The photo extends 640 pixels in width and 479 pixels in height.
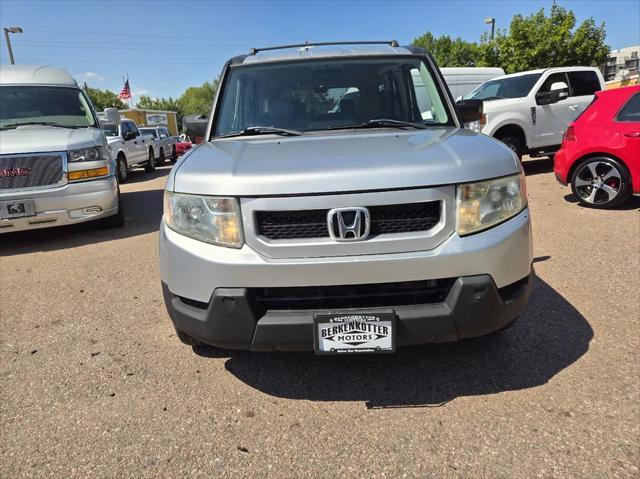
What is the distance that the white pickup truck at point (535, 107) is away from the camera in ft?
30.5

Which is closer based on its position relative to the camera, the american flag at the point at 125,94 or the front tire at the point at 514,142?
the front tire at the point at 514,142

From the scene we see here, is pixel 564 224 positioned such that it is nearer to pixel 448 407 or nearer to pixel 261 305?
pixel 448 407

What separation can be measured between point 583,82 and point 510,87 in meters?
1.69

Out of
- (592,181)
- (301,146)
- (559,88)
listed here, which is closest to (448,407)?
(301,146)

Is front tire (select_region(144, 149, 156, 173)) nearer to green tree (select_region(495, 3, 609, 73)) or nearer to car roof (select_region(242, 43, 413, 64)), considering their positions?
car roof (select_region(242, 43, 413, 64))

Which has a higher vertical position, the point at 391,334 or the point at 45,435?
the point at 391,334

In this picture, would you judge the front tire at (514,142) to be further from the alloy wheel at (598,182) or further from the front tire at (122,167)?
the front tire at (122,167)

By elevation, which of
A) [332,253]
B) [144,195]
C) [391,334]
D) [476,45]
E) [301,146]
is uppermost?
[476,45]

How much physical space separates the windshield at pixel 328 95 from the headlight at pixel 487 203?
102 centimetres

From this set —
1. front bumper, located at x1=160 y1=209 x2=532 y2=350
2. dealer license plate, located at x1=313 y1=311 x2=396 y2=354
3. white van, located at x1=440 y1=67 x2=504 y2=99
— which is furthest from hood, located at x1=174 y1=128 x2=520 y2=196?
white van, located at x1=440 y1=67 x2=504 y2=99

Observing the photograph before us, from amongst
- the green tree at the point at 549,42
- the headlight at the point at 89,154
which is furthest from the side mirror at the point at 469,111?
the green tree at the point at 549,42

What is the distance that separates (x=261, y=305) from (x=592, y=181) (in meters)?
5.87

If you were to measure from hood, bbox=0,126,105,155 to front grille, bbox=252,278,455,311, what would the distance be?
4.71 metres

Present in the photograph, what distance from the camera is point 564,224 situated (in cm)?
583
